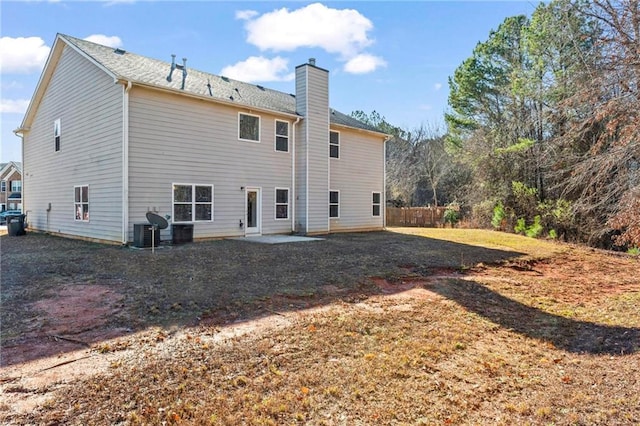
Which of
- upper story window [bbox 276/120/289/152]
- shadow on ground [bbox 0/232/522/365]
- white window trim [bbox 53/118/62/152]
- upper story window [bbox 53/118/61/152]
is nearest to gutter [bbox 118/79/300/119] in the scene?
upper story window [bbox 276/120/289/152]

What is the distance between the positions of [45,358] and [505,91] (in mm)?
22058

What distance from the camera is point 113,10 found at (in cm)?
1146

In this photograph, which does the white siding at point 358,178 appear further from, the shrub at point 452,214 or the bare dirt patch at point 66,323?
the bare dirt patch at point 66,323

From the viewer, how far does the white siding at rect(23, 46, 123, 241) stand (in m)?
11.1

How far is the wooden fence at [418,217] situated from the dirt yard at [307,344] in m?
15.6

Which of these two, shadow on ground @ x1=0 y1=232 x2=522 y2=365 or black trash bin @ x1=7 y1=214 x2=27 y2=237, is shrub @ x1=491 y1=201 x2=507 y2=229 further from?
black trash bin @ x1=7 y1=214 x2=27 y2=237

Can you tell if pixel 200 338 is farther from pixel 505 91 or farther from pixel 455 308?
pixel 505 91

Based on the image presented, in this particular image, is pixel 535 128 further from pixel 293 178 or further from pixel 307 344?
pixel 307 344

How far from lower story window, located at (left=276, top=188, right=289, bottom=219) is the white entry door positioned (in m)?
0.84

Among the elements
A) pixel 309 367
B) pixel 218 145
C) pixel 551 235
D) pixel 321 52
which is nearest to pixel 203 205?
pixel 218 145

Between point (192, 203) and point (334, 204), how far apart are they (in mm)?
6331

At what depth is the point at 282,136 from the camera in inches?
573

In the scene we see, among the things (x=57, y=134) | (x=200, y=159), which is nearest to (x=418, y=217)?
(x=200, y=159)

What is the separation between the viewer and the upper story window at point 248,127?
1328cm
